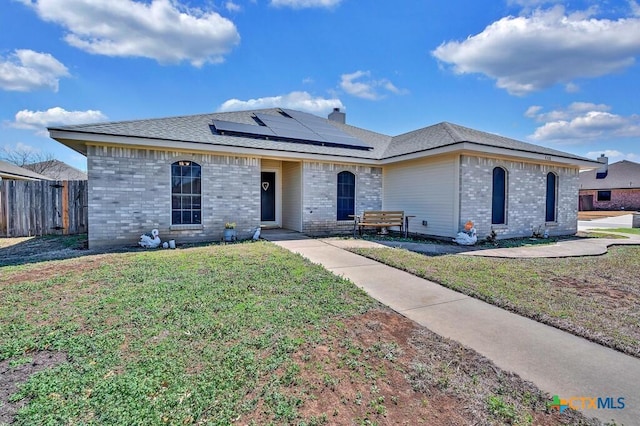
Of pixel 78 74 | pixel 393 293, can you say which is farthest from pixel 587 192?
pixel 78 74

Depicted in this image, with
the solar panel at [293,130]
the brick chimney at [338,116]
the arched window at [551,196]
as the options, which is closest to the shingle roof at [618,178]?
the arched window at [551,196]

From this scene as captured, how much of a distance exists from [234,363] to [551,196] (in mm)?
14729

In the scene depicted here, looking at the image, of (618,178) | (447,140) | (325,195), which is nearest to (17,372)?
(325,195)

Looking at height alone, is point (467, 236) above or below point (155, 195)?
below

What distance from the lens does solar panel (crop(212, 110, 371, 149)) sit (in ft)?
36.8

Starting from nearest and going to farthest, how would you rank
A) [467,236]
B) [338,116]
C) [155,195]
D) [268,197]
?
[155,195]
[467,236]
[268,197]
[338,116]

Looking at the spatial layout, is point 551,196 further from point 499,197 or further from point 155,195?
point 155,195

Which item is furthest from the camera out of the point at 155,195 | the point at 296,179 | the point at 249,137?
the point at 296,179

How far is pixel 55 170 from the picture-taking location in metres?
33.1

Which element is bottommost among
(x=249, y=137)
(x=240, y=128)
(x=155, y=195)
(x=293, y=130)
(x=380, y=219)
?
(x=380, y=219)

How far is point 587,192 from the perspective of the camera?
112ft

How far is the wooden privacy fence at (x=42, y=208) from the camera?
35.3 ft

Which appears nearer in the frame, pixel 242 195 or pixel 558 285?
pixel 558 285

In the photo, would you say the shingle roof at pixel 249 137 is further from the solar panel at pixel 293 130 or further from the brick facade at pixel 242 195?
the brick facade at pixel 242 195
